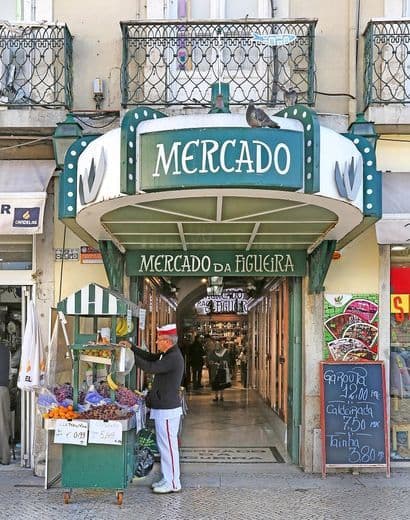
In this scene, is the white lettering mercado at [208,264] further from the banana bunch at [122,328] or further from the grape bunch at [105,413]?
the grape bunch at [105,413]

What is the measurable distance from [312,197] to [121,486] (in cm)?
329

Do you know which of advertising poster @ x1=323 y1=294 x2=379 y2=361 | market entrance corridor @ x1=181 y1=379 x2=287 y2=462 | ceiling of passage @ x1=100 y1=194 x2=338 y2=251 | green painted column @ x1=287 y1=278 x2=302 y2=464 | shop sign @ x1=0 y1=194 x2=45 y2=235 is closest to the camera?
ceiling of passage @ x1=100 y1=194 x2=338 y2=251

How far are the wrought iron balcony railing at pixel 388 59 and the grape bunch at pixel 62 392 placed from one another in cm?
478

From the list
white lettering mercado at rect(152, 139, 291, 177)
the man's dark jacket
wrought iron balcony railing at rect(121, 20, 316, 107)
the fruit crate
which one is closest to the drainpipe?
wrought iron balcony railing at rect(121, 20, 316, 107)

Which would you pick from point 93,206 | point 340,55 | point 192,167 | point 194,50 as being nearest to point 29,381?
point 93,206

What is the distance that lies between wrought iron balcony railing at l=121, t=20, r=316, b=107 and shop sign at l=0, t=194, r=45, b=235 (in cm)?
163

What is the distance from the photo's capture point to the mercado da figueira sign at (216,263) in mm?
8250

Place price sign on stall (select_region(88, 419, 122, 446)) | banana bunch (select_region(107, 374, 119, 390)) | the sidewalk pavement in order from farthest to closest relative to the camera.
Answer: banana bunch (select_region(107, 374, 119, 390)), price sign on stall (select_region(88, 419, 122, 446)), the sidewalk pavement

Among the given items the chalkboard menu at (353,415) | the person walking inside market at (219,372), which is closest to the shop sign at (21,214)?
the chalkboard menu at (353,415)

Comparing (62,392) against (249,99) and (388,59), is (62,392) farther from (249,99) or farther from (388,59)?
(388,59)

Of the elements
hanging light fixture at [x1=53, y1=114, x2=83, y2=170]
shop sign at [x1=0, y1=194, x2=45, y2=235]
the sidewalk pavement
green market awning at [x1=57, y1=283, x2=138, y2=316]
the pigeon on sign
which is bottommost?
the sidewalk pavement

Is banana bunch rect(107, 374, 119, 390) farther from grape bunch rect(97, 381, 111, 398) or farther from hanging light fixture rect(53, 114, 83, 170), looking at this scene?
hanging light fixture rect(53, 114, 83, 170)

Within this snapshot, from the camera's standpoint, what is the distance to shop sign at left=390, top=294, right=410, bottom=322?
28.0ft

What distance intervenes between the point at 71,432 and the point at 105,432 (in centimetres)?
33
